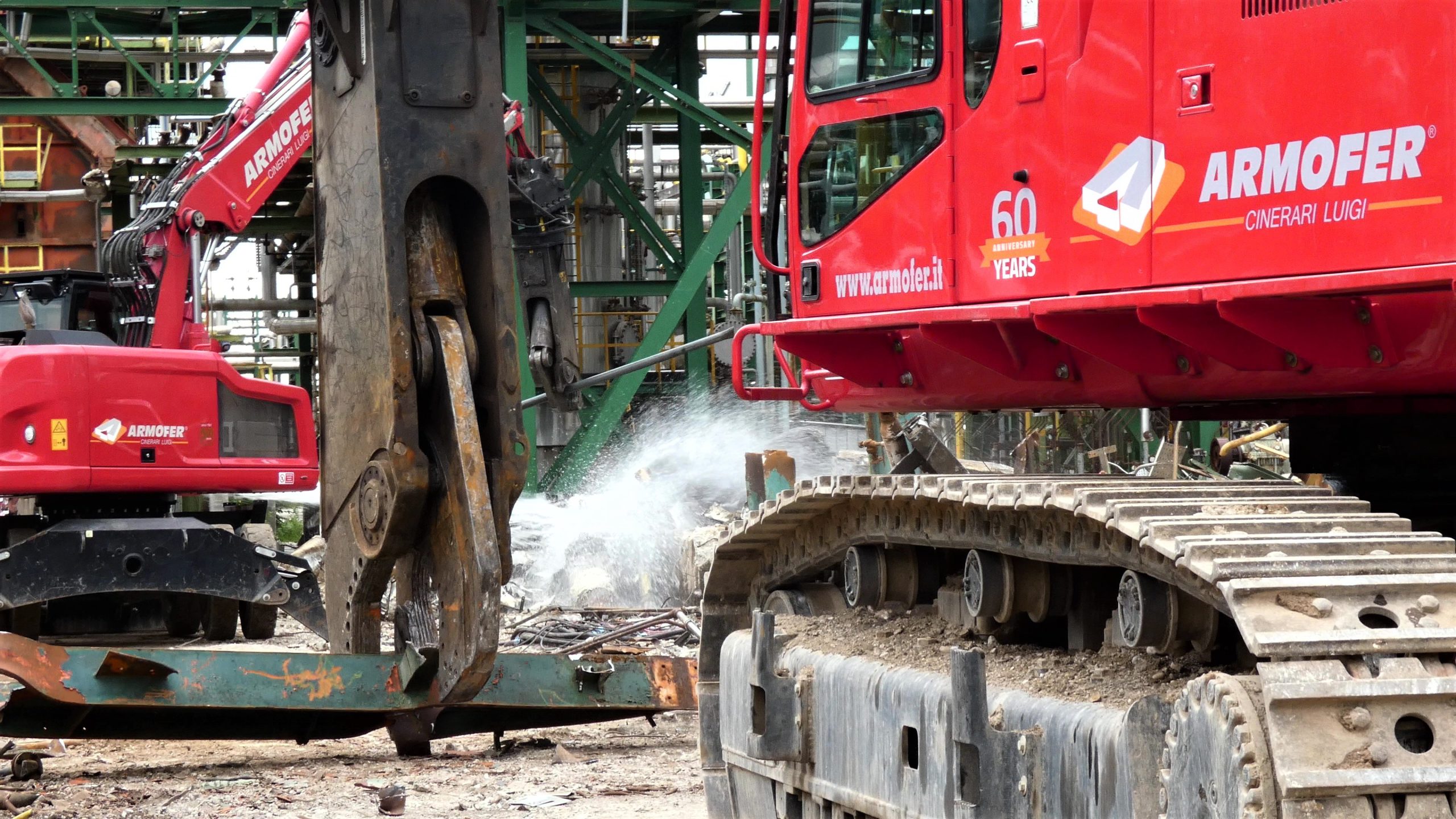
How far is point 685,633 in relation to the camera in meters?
12.1

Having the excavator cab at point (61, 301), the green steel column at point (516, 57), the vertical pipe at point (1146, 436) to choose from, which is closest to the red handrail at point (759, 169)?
the vertical pipe at point (1146, 436)

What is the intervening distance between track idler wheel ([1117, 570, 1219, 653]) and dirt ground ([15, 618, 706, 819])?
321 centimetres

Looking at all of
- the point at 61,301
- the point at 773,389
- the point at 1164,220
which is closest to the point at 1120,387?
the point at 1164,220

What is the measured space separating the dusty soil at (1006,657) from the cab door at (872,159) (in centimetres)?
94

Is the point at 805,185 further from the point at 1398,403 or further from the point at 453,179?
the point at 1398,403

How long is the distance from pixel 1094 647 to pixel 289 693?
3.79 meters

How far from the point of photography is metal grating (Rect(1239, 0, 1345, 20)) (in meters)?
3.96

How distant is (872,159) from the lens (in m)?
5.48

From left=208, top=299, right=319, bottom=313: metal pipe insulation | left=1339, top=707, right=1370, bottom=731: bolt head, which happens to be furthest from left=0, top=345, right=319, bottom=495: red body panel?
left=208, top=299, right=319, bottom=313: metal pipe insulation

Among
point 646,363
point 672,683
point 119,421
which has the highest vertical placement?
point 646,363

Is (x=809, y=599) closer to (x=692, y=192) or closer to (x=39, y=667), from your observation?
(x=39, y=667)

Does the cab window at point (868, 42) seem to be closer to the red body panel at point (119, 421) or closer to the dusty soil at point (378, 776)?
the dusty soil at point (378, 776)

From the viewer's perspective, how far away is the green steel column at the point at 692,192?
20000 mm

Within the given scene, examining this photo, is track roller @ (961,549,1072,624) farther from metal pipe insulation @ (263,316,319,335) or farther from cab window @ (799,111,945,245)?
metal pipe insulation @ (263,316,319,335)
